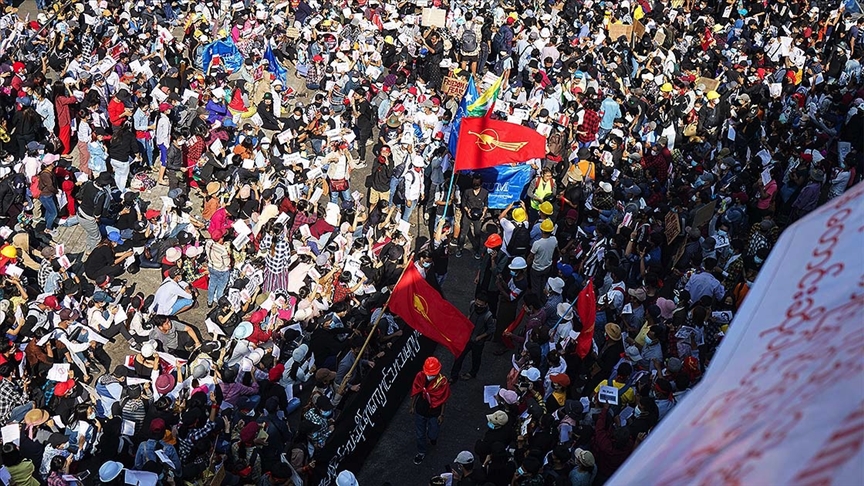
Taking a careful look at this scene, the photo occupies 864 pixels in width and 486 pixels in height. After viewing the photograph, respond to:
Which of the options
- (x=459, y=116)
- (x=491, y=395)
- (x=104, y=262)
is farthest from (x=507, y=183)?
(x=104, y=262)

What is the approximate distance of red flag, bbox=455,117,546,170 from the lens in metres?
13.8

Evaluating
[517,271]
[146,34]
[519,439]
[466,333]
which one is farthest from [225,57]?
[519,439]

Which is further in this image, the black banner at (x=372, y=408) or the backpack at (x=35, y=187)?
the backpack at (x=35, y=187)

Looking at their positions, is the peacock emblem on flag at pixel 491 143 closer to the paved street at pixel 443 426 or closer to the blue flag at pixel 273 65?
the paved street at pixel 443 426

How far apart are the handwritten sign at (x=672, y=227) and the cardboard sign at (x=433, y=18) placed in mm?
12505

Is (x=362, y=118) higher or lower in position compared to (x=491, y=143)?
lower

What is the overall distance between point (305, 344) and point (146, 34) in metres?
15.0

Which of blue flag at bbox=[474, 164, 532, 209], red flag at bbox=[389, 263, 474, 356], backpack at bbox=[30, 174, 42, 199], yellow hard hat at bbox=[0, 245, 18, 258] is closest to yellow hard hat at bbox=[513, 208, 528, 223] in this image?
blue flag at bbox=[474, 164, 532, 209]

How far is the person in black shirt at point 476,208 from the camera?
15023 millimetres

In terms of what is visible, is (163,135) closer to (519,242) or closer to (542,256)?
(519,242)

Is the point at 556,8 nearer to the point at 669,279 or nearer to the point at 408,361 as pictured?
the point at 669,279

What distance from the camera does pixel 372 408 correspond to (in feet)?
36.3

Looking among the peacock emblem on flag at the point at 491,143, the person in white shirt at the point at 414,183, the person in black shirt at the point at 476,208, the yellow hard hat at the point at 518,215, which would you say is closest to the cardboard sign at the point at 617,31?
the person in black shirt at the point at 476,208

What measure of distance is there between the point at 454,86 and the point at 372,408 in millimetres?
10574
